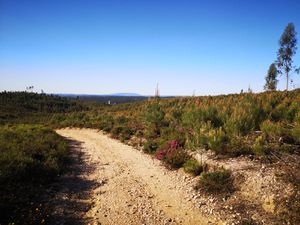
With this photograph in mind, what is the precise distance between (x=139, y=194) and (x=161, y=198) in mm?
723

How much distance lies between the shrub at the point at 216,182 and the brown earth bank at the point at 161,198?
194 mm

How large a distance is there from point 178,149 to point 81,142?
8.27 metres

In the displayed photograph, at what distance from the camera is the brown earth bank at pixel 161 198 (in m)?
5.65

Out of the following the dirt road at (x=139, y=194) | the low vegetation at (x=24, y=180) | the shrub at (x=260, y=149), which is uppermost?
the shrub at (x=260, y=149)

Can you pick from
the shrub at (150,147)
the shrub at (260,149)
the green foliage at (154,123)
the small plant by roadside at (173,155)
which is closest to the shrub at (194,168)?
the small plant by roadside at (173,155)

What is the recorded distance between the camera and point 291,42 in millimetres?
35719

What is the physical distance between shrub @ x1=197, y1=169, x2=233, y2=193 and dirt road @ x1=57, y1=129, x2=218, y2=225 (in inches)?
16.5

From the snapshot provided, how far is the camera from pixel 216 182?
688 cm

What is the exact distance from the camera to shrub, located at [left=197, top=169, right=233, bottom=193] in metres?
6.67

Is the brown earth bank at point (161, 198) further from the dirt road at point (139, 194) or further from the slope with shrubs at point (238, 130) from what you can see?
the slope with shrubs at point (238, 130)

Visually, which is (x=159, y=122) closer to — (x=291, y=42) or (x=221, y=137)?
(x=221, y=137)

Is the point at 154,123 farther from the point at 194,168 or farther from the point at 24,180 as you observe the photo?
the point at 24,180

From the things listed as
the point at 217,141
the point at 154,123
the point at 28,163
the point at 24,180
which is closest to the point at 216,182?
the point at 217,141

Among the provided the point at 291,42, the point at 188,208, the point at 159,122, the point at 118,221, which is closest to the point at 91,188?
the point at 118,221
